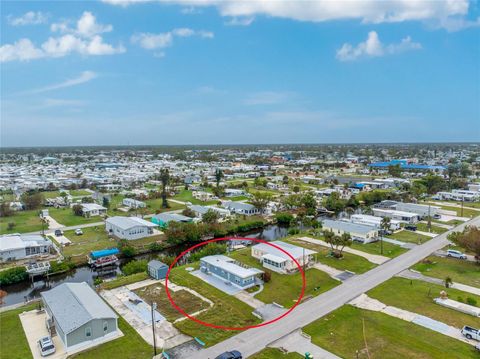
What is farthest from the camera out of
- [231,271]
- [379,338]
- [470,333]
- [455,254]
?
[455,254]

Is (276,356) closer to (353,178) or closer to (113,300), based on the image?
(113,300)

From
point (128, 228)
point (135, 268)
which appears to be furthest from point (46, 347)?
point (128, 228)

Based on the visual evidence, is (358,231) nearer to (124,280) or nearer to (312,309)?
(312,309)

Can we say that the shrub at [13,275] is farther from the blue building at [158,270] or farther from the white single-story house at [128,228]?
the blue building at [158,270]

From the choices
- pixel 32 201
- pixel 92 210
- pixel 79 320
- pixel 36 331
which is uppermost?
pixel 32 201

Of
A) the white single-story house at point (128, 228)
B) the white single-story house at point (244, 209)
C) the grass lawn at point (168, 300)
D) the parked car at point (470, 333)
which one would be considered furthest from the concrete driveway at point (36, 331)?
the white single-story house at point (244, 209)
